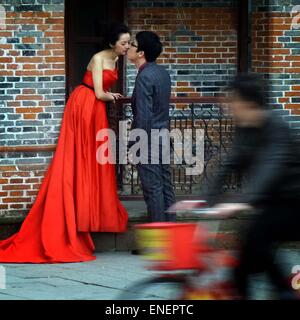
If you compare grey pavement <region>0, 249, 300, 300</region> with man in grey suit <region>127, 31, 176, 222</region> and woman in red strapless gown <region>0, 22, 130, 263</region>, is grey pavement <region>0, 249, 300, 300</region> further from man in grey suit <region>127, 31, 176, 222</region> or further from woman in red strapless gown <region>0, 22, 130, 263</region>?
man in grey suit <region>127, 31, 176, 222</region>

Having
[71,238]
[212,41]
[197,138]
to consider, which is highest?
[212,41]

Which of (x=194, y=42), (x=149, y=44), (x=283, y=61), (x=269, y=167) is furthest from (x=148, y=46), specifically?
(x=269, y=167)

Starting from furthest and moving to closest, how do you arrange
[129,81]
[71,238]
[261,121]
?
[129,81] < [71,238] < [261,121]

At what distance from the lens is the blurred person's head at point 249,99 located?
7.40 meters

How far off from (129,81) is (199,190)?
1515 millimetres

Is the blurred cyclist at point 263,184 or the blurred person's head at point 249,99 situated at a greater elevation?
the blurred person's head at point 249,99

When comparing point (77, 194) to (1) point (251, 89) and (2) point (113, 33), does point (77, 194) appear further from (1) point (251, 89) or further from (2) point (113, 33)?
(1) point (251, 89)

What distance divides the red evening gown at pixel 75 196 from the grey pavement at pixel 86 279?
30 centimetres

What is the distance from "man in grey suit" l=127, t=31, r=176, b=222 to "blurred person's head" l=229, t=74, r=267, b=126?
3.61m

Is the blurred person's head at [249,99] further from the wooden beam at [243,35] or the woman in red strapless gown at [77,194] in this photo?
the wooden beam at [243,35]

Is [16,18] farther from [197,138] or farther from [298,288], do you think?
[298,288]

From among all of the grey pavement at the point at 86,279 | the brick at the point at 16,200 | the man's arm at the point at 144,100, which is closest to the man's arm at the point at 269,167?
the grey pavement at the point at 86,279

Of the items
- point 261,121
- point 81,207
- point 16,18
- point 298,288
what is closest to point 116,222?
point 81,207

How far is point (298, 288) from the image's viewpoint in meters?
8.73
